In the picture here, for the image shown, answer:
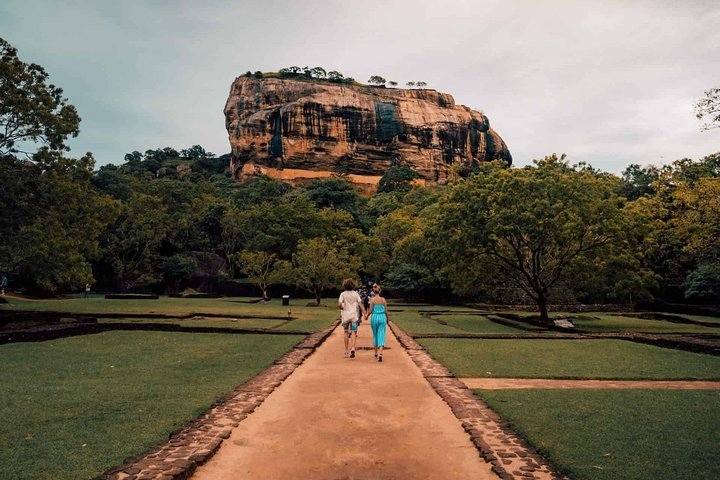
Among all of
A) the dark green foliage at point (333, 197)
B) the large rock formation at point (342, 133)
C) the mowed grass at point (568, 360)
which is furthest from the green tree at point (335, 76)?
the mowed grass at point (568, 360)

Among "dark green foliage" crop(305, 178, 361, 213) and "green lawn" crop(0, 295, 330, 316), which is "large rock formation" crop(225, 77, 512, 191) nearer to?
"dark green foliage" crop(305, 178, 361, 213)

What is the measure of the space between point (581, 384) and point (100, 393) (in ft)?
26.2

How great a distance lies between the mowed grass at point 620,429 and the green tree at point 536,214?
1278 centimetres

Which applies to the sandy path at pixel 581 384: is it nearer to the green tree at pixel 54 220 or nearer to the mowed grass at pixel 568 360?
the mowed grass at pixel 568 360

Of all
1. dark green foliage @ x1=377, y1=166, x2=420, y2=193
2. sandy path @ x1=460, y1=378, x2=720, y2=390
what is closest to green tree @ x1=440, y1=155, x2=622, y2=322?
sandy path @ x1=460, y1=378, x2=720, y2=390

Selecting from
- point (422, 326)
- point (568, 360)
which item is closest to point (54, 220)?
point (422, 326)

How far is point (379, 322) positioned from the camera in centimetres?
1057

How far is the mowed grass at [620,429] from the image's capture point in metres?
4.39

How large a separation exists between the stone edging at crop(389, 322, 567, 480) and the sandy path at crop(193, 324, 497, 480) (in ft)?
0.40

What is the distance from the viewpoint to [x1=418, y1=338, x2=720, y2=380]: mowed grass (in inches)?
368

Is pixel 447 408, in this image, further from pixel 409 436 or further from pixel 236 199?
pixel 236 199

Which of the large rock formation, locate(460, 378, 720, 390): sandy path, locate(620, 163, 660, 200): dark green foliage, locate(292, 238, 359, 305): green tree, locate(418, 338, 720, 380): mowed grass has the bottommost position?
locate(418, 338, 720, 380): mowed grass

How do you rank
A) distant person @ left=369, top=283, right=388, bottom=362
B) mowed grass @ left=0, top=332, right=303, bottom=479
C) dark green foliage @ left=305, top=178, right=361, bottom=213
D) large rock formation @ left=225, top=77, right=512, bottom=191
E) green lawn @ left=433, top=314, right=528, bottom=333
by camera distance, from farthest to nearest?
1. large rock formation @ left=225, top=77, right=512, bottom=191
2. dark green foliage @ left=305, top=178, right=361, bottom=213
3. green lawn @ left=433, top=314, right=528, bottom=333
4. distant person @ left=369, top=283, right=388, bottom=362
5. mowed grass @ left=0, top=332, right=303, bottom=479

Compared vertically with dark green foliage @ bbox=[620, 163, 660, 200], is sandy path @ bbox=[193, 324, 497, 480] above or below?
below
